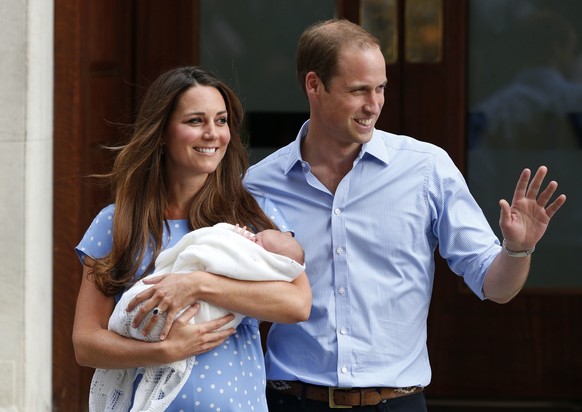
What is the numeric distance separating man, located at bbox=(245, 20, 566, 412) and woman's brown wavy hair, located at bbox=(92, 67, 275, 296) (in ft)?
0.65

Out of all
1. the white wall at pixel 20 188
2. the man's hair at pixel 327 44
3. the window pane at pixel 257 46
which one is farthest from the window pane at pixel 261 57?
the man's hair at pixel 327 44

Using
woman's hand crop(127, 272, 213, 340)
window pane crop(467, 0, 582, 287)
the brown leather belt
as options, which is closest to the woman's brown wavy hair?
woman's hand crop(127, 272, 213, 340)

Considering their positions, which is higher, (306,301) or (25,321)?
(306,301)

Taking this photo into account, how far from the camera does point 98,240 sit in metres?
3.45

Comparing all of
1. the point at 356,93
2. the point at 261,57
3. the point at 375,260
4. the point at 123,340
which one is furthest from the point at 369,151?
the point at 261,57

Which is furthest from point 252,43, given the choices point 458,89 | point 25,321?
point 25,321

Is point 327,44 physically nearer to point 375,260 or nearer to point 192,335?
point 375,260

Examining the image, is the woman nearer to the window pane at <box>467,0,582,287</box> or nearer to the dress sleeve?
the dress sleeve

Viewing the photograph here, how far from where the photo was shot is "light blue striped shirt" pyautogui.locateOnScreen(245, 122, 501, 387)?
3.58 m

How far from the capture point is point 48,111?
534cm

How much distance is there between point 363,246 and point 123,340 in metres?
0.75

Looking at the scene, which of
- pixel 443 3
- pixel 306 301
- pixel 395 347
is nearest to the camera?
pixel 306 301

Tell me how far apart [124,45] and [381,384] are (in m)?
2.89

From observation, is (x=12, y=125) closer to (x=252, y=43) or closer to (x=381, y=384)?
(x=252, y=43)
